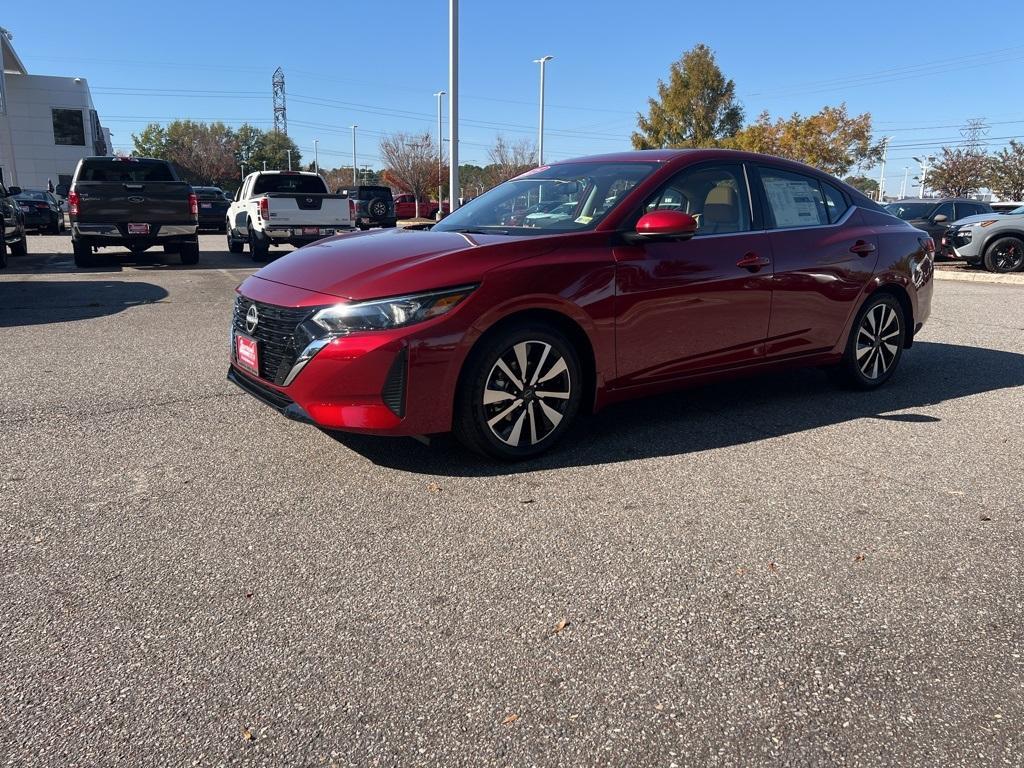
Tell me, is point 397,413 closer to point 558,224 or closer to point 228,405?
point 558,224

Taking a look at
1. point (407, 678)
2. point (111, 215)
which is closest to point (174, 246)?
point (111, 215)

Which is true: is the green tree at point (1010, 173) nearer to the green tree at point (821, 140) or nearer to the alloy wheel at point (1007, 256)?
the green tree at point (821, 140)

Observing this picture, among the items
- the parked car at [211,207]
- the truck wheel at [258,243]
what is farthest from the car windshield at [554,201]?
the parked car at [211,207]

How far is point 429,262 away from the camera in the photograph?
4.03 m

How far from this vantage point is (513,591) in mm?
3002

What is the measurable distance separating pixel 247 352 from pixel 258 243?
42.8ft

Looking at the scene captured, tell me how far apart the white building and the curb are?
2520 inches

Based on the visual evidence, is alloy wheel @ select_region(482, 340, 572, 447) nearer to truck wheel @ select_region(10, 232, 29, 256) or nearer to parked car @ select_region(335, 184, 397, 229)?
truck wheel @ select_region(10, 232, 29, 256)

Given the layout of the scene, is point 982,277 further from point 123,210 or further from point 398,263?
point 123,210

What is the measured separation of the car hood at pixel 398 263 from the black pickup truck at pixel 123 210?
1093 centimetres

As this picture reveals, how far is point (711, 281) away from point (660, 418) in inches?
38.4

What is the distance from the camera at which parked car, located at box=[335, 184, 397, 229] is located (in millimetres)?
32969

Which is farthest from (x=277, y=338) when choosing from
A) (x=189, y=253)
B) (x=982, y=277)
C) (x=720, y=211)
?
(x=982, y=277)

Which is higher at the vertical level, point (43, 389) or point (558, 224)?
point (558, 224)
